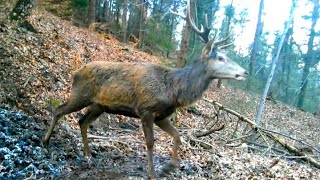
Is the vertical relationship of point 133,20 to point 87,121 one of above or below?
above

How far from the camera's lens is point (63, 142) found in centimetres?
655

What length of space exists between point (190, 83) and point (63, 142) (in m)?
2.56

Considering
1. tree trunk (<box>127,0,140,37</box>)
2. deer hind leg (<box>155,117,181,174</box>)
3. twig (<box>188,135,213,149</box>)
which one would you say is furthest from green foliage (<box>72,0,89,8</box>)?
deer hind leg (<box>155,117,181,174</box>)

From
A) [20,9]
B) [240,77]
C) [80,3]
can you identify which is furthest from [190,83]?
[80,3]

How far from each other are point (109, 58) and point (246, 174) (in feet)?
28.4

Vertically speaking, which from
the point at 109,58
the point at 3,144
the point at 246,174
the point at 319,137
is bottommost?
the point at 319,137

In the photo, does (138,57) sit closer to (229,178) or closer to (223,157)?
(223,157)

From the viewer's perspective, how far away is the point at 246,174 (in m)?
6.88

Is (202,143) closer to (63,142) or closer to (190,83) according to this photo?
(190,83)

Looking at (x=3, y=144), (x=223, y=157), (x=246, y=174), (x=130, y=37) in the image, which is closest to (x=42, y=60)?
(x=3, y=144)

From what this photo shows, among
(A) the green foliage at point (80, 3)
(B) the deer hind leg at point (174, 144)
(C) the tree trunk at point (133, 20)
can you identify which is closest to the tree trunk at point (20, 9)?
(B) the deer hind leg at point (174, 144)

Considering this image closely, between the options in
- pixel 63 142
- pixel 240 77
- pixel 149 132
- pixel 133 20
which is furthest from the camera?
pixel 133 20

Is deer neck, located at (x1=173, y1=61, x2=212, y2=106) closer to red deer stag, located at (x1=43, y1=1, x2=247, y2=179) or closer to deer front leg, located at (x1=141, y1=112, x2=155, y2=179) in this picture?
red deer stag, located at (x1=43, y1=1, x2=247, y2=179)

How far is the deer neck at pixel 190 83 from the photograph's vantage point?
5.97m
